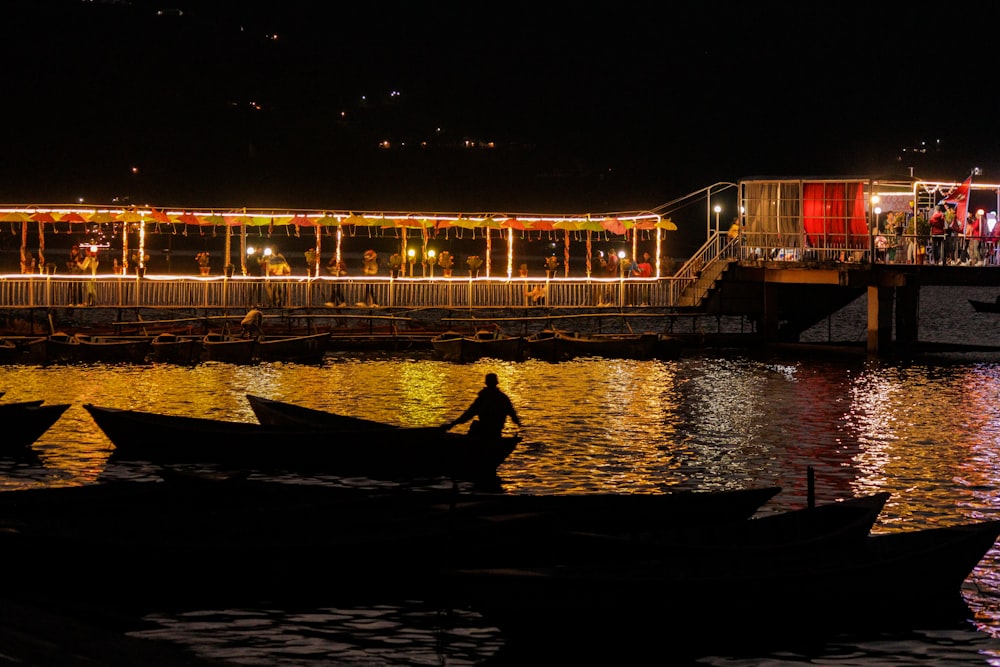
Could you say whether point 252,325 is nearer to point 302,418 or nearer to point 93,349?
point 93,349

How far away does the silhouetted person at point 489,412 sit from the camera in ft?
75.3

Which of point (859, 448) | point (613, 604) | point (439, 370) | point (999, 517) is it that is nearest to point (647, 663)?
point (613, 604)

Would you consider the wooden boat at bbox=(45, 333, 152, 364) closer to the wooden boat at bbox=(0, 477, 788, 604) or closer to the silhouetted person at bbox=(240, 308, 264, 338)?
the silhouetted person at bbox=(240, 308, 264, 338)

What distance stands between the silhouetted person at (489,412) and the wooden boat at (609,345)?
1004 inches

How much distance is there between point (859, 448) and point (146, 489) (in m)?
16.6

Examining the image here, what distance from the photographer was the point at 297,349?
46.8m

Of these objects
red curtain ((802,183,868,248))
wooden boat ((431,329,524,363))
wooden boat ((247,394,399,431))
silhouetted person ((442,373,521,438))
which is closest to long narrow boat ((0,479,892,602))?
silhouetted person ((442,373,521,438))

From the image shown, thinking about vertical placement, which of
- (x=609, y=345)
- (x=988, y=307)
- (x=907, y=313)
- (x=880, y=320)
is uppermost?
(x=988, y=307)

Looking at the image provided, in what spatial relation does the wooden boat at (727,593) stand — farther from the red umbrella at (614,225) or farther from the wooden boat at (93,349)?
the red umbrella at (614,225)

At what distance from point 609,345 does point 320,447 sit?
1034 inches

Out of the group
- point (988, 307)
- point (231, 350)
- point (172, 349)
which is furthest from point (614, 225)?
point (988, 307)

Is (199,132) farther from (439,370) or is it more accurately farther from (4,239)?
(439,370)

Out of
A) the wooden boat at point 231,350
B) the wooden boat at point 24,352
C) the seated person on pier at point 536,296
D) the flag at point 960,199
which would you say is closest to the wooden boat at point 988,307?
the flag at point 960,199

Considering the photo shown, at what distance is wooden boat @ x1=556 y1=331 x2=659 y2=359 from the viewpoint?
161 feet
